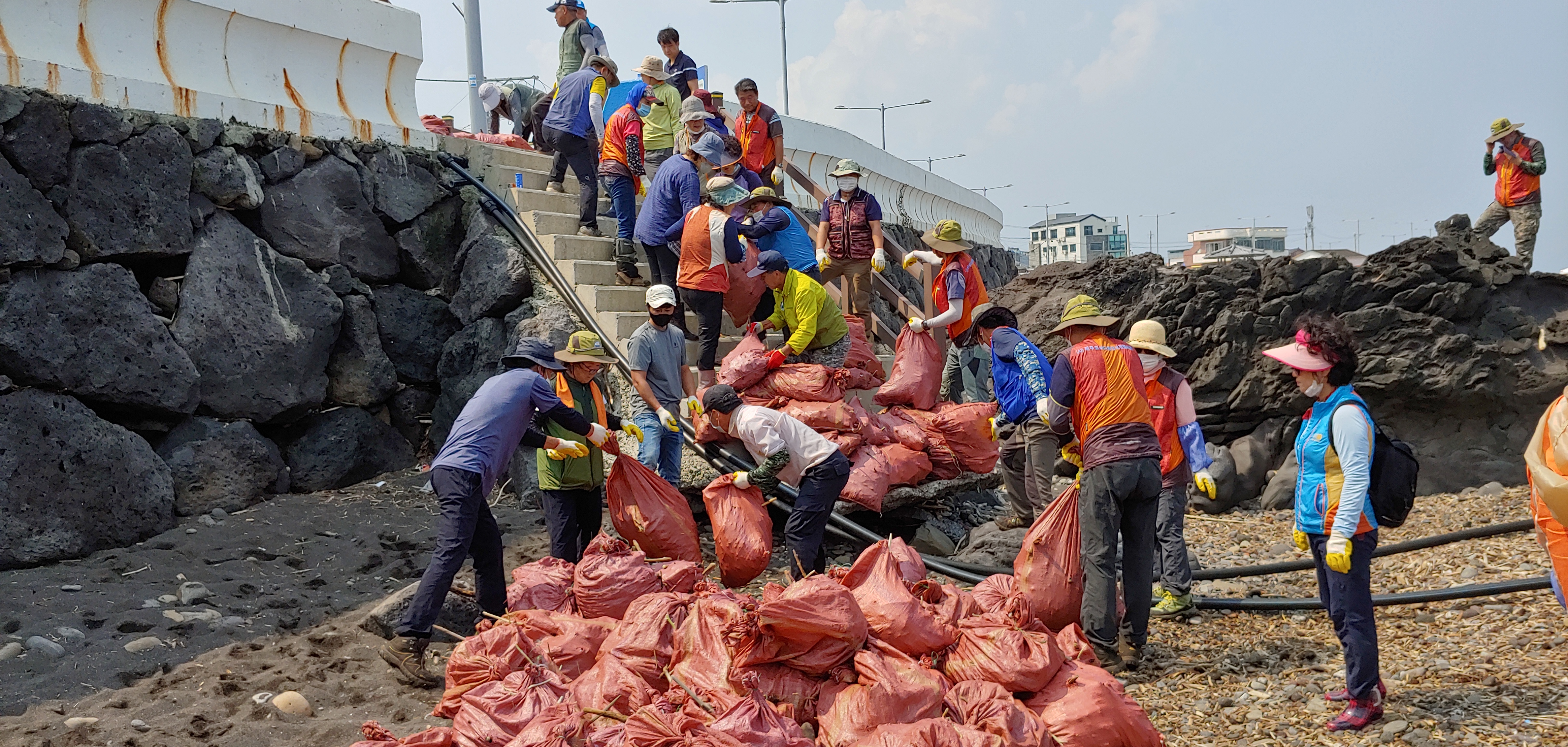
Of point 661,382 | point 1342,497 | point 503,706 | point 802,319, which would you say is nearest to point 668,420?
point 661,382

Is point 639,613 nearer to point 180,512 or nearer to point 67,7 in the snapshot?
point 180,512

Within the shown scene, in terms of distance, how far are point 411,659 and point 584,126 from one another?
4670 mm

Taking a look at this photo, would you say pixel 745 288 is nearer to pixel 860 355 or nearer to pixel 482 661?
pixel 860 355

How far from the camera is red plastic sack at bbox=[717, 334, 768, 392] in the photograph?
677 cm

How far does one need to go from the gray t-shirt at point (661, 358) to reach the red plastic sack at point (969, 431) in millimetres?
1668

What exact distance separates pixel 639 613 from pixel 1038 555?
172cm

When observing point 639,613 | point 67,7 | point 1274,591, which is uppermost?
point 67,7

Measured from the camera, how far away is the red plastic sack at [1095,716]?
3457 mm

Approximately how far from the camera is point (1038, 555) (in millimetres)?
4586

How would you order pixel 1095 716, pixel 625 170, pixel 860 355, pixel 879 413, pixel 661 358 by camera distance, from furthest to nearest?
pixel 625 170
pixel 860 355
pixel 879 413
pixel 661 358
pixel 1095 716

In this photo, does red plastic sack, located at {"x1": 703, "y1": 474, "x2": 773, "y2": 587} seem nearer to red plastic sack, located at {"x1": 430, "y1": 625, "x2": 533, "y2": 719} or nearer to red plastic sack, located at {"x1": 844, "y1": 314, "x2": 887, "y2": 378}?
red plastic sack, located at {"x1": 430, "y1": 625, "x2": 533, "y2": 719}

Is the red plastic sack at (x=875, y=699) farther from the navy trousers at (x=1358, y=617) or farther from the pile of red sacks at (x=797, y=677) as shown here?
the navy trousers at (x=1358, y=617)

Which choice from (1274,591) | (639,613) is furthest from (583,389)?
(1274,591)

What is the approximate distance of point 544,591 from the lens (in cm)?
476
